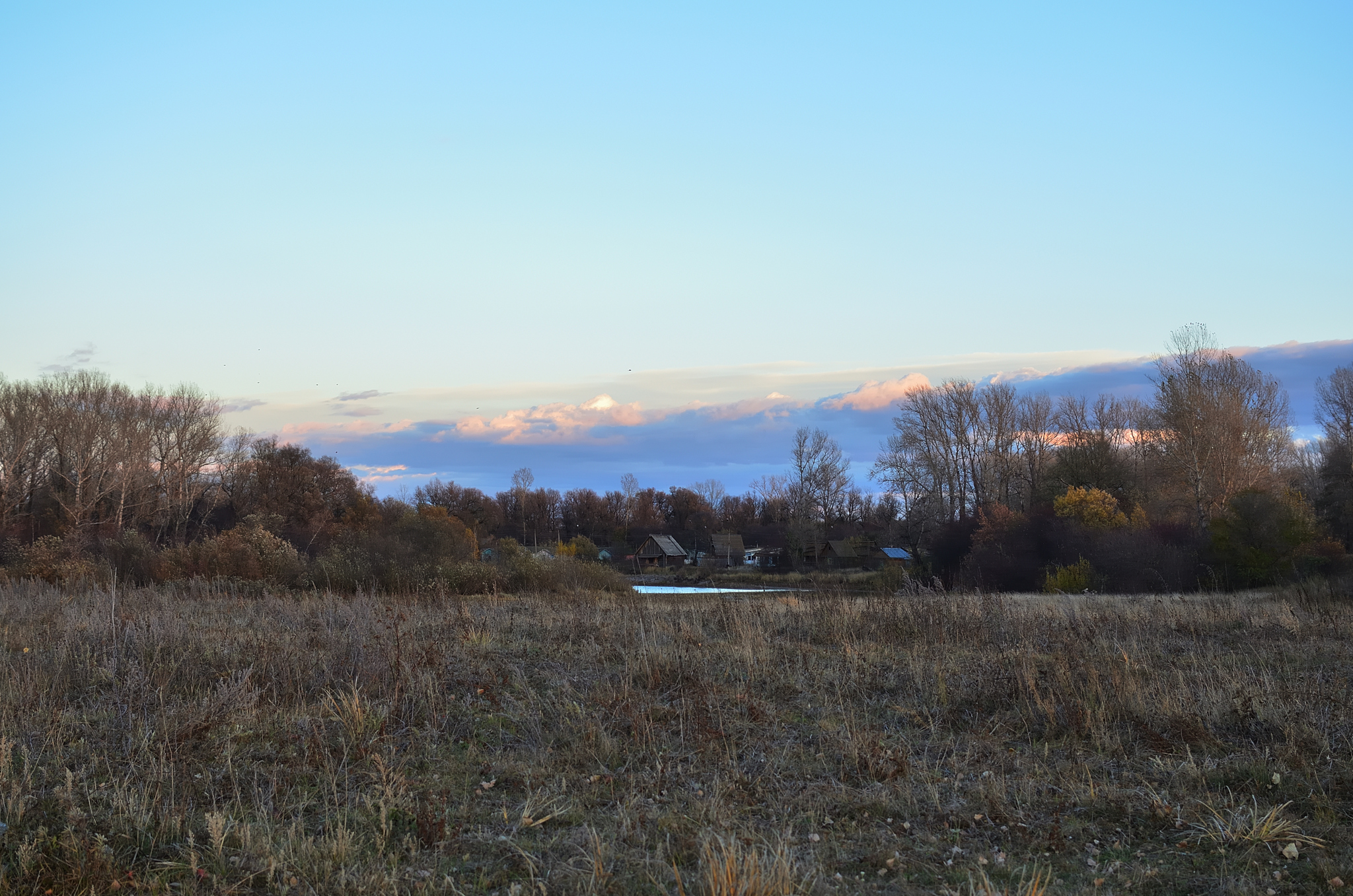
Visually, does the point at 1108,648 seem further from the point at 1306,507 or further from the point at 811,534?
the point at 811,534

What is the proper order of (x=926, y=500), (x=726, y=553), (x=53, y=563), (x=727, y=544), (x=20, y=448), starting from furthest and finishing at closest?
(x=727, y=544) < (x=726, y=553) < (x=926, y=500) < (x=20, y=448) < (x=53, y=563)

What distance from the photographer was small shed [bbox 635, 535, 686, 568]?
79.2 m

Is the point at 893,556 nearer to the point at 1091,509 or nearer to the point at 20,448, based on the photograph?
the point at 1091,509

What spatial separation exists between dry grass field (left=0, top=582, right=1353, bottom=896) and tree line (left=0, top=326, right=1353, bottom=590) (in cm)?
1598

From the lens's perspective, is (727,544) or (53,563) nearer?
(53,563)

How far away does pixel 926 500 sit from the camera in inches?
2296

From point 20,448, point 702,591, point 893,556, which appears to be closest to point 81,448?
point 20,448

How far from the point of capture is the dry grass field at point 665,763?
13.8 ft

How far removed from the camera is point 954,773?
18.5 ft

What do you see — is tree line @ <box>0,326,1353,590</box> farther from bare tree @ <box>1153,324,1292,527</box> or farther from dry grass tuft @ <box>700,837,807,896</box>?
dry grass tuft @ <box>700,837,807,896</box>

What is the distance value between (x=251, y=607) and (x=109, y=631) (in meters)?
5.05

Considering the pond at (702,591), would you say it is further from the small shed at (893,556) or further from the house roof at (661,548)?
the house roof at (661,548)

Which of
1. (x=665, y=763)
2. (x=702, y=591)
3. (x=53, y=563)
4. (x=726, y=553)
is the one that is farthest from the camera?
(x=726, y=553)

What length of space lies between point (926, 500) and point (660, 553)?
95.5ft
